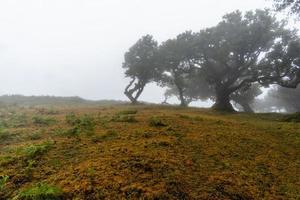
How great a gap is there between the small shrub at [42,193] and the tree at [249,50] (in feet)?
93.7

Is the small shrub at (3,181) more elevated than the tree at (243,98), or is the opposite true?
the tree at (243,98)

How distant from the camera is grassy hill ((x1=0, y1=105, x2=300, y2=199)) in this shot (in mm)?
8094

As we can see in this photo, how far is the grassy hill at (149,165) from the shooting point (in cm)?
809

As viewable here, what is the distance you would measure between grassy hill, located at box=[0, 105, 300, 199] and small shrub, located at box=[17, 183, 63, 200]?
0.08 ft

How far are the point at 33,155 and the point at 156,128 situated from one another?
22.0ft

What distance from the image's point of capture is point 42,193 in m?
7.50

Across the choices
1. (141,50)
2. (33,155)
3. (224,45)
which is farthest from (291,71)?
(33,155)

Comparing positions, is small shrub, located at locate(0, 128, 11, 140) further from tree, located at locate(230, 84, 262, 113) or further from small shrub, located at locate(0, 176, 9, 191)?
tree, located at locate(230, 84, 262, 113)

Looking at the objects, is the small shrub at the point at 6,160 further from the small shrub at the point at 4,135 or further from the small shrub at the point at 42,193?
the small shrub at the point at 4,135

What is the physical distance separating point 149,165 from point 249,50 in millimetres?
28031

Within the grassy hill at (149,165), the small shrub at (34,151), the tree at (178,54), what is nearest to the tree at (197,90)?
the tree at (178,54)

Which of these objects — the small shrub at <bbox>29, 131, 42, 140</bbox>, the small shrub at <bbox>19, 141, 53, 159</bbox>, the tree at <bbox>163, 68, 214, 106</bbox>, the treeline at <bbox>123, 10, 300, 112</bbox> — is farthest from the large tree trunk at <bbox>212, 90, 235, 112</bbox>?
the small shrub at <bbox>19, 141, 53, 159</bbox>

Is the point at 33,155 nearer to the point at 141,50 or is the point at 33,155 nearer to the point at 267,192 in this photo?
the point at 267,192

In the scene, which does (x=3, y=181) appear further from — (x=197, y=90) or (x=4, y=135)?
(x=197, y=90)
